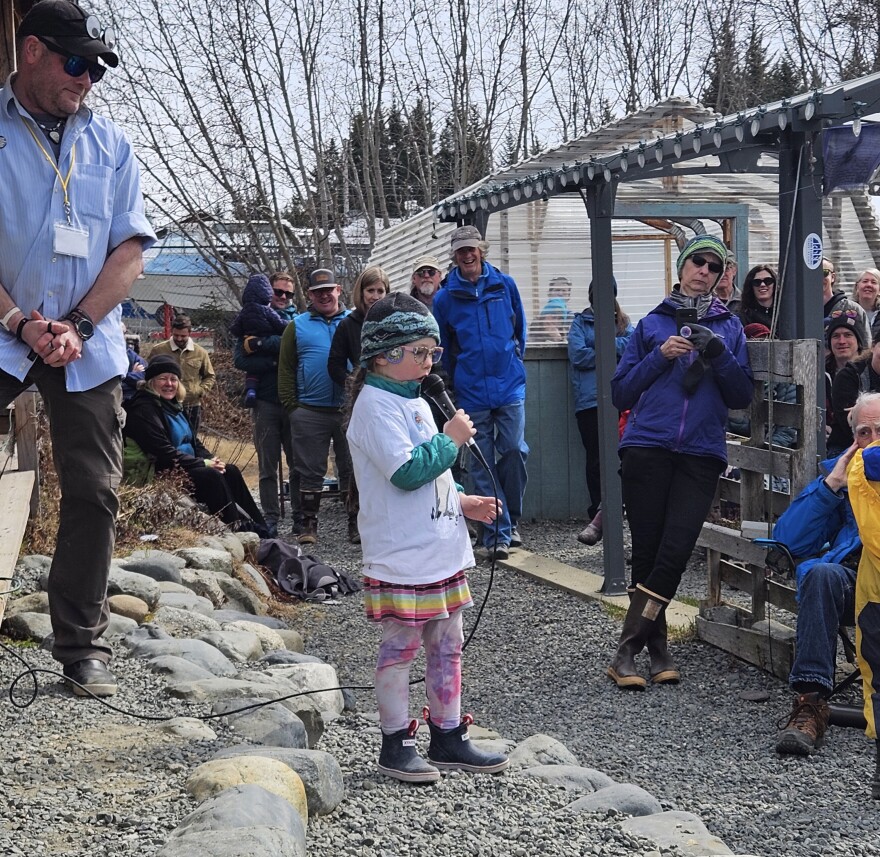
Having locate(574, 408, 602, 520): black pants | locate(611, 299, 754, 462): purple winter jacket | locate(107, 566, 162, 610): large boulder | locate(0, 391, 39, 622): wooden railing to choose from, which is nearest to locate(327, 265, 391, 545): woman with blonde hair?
locate(574, 408, 602, 520): black pants

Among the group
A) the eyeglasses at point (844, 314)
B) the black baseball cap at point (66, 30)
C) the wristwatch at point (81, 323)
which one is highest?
the black baseball cap at point (66, 30)

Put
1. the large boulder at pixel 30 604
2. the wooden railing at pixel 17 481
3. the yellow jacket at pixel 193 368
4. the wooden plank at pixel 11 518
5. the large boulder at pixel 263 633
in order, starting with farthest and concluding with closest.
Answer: the yellow jacket at pixel 193 368
the large boulder at pixel 263 633
the large boulder at pixel 30 604
the wooden railing at pixel 17 481
the wooden plank at pixel 11 518

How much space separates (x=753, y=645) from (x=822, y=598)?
46.0 inches

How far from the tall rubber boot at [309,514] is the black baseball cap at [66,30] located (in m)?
6.50

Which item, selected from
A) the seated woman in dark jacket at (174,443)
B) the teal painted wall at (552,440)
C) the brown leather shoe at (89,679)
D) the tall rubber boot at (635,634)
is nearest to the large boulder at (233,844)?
the brown leather shoe at (89,679)

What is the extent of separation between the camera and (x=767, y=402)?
6273 mm

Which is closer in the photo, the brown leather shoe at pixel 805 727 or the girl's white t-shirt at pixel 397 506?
the girl's white t-shirt at pixel 397 506

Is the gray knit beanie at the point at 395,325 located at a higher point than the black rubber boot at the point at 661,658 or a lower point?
higher

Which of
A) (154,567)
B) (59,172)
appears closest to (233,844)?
(59,172)

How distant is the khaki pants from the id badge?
0.38 m

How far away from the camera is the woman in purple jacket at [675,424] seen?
19.6ft

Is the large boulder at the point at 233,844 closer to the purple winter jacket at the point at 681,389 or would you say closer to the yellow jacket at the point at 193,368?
the purple winter jacket at the point at 681,389

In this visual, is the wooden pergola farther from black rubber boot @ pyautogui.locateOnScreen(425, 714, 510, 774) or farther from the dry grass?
the dry grass

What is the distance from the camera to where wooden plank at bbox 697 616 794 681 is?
608 cm
